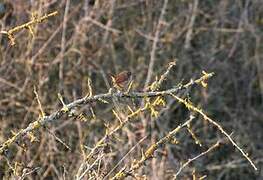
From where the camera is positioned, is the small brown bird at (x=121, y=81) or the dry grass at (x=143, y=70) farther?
the dry grass at (x=143, y=70)

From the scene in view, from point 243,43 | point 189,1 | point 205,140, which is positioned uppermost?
Result: point 189,1

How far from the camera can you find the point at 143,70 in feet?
19.8

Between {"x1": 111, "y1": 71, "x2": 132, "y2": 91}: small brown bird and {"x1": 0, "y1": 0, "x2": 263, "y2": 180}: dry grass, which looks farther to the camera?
{"x1": 0, "y1": 0, "x2": 263, "y2": 180}: dry grass

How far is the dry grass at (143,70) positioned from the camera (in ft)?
17.8

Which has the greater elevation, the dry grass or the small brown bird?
the small brown bird

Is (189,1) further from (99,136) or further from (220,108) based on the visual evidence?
(99,136)

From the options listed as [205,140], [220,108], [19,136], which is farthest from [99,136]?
[19,136]

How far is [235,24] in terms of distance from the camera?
6.64 meters

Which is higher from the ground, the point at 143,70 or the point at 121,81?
the point at 121,81

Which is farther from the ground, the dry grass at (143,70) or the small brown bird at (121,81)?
the small brown bird at (121,81)

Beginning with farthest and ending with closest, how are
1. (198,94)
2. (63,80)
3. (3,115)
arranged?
(198,94), (63,80), (3,115)

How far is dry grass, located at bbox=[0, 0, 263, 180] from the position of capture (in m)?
5.42

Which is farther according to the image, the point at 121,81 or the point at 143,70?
the point at 143,70

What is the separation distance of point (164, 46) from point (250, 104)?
0.97 m
